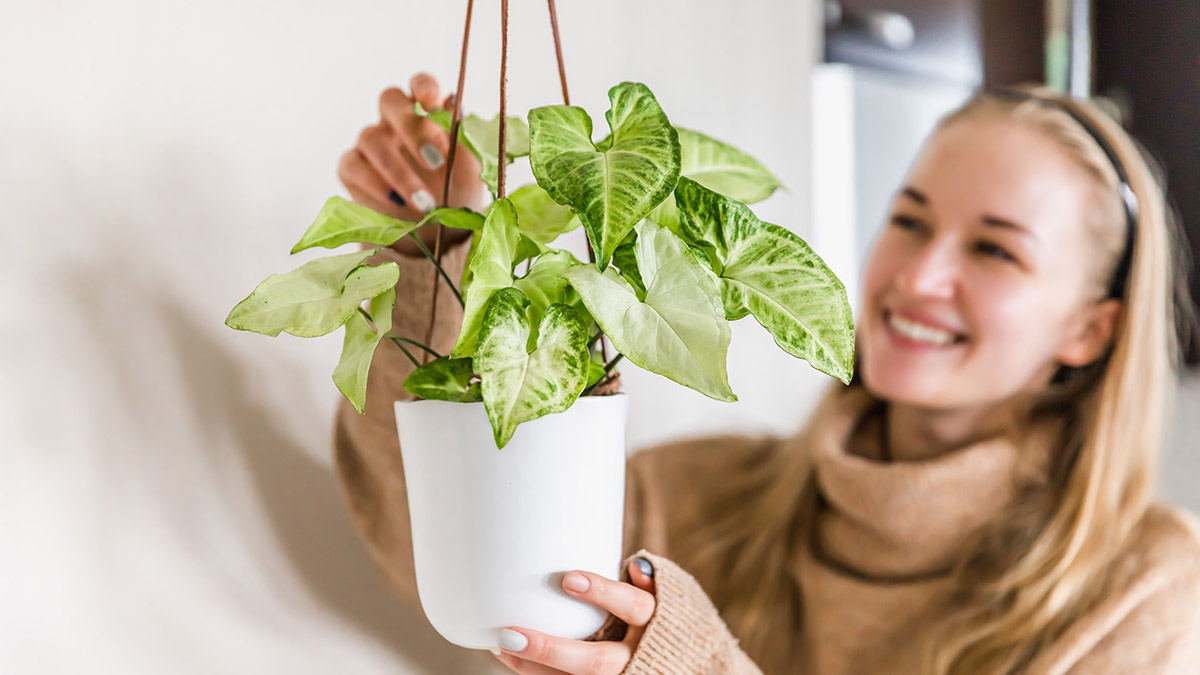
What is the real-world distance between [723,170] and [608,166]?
0.66ft

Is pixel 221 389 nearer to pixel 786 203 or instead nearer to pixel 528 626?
pixel 528 626

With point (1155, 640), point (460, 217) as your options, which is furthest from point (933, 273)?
point (460, 217)

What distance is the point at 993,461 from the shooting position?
1.11m

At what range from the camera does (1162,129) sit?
1.96 m

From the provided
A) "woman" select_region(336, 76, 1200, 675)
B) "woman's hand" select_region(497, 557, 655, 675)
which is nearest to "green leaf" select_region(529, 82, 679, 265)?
"woman's hand" select_region(497, 557, 655, 675)

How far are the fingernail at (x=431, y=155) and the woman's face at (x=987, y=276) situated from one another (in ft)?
2.10

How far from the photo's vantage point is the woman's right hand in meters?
0.76

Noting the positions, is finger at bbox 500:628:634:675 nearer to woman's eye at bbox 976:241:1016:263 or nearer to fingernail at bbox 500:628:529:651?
fingernail at bbox 500:628:529:651

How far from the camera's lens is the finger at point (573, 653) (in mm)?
576

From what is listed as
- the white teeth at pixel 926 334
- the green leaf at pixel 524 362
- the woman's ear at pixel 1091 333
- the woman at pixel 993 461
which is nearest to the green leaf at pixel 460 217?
the green leaf at pixel 524 362

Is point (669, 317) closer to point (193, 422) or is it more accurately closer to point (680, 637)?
point (680, 637)

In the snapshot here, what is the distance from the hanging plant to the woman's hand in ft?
0.43

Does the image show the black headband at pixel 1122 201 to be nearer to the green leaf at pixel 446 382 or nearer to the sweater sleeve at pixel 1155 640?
the sweater sleeve at pixel 1155 640

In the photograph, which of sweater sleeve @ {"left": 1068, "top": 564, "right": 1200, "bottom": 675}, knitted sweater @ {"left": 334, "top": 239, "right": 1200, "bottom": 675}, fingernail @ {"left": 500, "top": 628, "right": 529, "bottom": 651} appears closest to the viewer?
fingernail @ {"left": 500, "top": 628, "right": 529, "bottom": 651}
